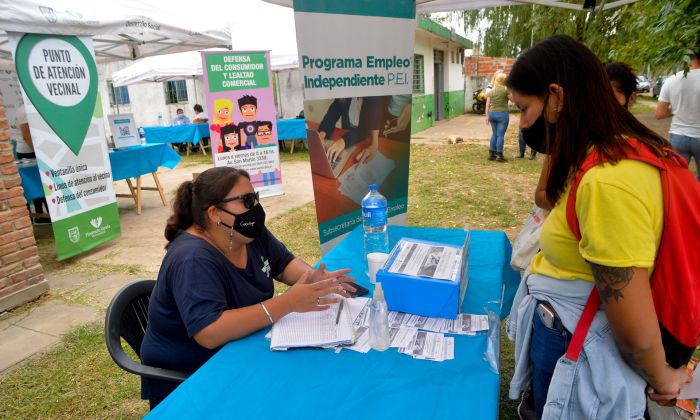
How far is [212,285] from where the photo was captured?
4.99 feet

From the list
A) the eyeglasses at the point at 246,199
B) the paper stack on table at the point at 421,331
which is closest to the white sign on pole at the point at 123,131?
the eyeglasses at the point at 246,199

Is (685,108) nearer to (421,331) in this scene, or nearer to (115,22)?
(421,331)

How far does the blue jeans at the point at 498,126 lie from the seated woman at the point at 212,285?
7335mm

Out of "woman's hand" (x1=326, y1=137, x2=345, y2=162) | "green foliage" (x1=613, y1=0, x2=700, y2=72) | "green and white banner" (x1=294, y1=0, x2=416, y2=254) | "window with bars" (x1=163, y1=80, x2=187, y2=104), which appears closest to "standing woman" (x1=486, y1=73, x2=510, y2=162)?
"green and white banner" (x1=294, y1=0, x2=416, y2=254)

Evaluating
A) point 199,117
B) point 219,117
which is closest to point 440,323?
point 219,117

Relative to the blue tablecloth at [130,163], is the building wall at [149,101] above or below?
above

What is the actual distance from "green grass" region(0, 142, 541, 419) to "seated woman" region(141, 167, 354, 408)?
1.04m

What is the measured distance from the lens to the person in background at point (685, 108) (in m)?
3.74

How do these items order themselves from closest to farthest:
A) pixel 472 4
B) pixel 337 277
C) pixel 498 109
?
pixel 337 277 → pixel 472 4 → pixel 498 109

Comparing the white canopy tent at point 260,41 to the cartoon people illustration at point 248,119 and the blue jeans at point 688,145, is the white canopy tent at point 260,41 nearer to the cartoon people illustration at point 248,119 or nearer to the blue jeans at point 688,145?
the cartoon people illustration at point 248,119

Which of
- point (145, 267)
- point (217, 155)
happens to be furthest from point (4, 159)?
point (217, 155)

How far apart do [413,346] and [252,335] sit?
0.57m

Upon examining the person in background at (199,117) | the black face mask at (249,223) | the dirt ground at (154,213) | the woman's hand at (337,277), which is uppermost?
the person in background at (199,117)

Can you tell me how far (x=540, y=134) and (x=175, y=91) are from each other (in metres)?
17.0
